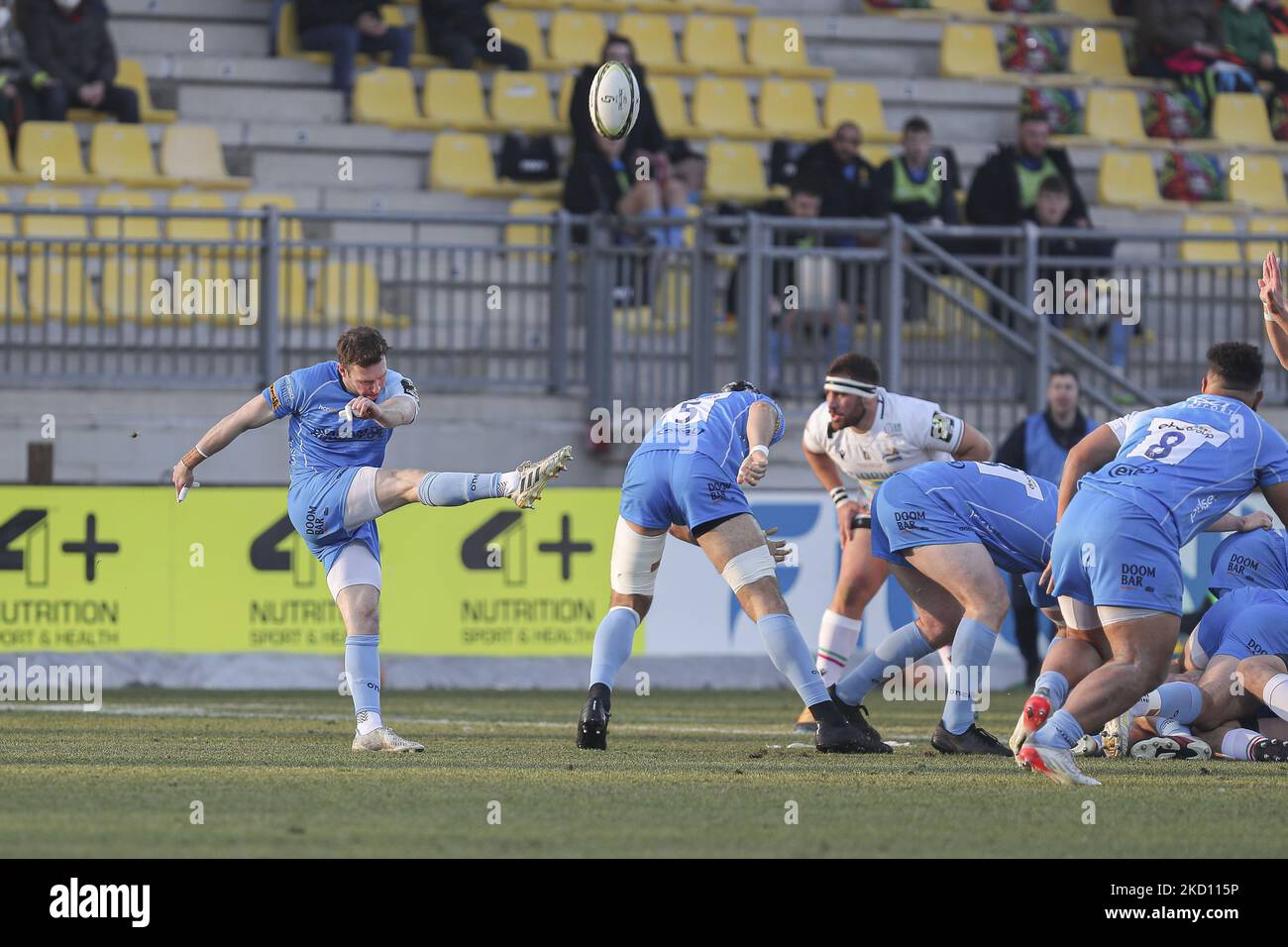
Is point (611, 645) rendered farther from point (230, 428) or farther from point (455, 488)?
point (230, 428)

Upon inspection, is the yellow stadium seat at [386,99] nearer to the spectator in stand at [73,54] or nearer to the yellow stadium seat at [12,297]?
the spectator in stand at [73,54]

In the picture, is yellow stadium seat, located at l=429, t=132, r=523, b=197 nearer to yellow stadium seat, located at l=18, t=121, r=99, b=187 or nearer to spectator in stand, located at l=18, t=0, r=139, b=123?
spectator in stand, located at l=18, t=0, r=139, b=123

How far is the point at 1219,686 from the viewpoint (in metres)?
9.96

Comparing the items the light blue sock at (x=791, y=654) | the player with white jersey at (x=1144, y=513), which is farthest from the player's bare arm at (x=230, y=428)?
the player with white jersey at (x=1144, y=513)

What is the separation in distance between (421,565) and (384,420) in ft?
17.3

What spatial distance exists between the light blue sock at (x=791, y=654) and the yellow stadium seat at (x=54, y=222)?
757 cm

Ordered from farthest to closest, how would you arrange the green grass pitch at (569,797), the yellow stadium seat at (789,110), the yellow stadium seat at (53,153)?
the yellow stadium seat at (789,110), the yellow stadium seat at (53,153), the green grass pitch at (569,797)

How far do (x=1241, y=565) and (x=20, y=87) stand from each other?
12.2 metres

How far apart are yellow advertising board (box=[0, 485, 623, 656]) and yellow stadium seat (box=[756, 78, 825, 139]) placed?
6769 mm

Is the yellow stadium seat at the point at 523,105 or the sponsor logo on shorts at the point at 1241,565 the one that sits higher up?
the yellow stadium seat at the point at 523,105

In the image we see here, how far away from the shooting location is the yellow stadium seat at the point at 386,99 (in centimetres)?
1984

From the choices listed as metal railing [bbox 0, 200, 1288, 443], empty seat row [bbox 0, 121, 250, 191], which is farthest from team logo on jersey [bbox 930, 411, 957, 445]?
empty seat row [bbox 0, 121, 250, 191]

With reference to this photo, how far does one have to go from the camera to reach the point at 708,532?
10016 mm

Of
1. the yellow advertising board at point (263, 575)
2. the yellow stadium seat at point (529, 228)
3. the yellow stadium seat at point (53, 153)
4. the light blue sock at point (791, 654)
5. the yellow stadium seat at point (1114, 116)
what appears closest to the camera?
the light blue sock at point (791, 654)
